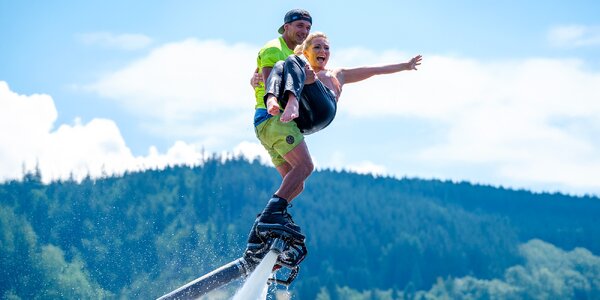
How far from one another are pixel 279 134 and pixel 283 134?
0.17ft

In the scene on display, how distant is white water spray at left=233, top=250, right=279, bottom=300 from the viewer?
11.6 metres

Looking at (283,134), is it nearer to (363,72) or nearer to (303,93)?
(303,93)

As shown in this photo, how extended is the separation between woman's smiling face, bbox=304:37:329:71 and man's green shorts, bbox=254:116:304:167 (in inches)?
36.0

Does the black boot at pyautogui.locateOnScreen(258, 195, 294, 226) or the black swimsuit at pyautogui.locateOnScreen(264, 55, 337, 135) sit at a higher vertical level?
the black swimsuit at pyautogui.locateOnScreen(264, 55, 337, 135)

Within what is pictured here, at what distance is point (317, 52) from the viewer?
486 inches

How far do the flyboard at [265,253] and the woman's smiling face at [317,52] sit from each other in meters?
2.13

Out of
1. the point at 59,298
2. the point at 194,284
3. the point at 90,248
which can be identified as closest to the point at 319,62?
the point at 194,284

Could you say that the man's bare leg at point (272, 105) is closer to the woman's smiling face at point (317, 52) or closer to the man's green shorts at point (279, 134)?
the man's green shorts at point (279, 134)

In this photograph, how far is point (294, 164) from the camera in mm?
12062

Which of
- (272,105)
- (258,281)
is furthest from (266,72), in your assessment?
(258,281)

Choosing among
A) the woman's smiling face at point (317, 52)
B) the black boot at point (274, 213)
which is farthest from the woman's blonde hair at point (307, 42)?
the black boot at point (274, 213)

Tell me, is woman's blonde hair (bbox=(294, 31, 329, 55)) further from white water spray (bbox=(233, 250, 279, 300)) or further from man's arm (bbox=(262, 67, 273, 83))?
white water spray (bbox=(233, 250, 279, 300))

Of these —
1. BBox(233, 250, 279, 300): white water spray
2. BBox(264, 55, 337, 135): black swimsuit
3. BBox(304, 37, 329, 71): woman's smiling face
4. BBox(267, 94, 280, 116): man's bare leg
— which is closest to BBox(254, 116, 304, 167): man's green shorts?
BBox(264, 55, 337, 135): black swimsuit

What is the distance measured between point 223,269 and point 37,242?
185464 millimetres
